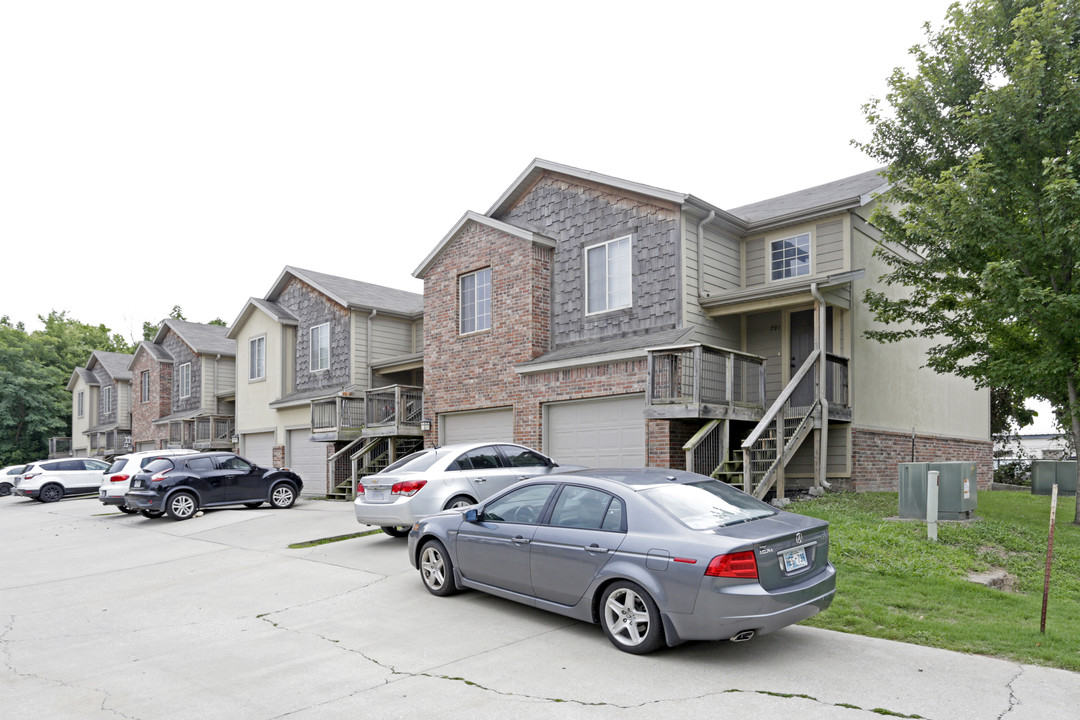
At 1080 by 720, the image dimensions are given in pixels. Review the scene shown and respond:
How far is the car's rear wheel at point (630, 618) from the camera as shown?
5.67 meters

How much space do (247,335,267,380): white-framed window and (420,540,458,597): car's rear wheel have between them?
68.2 feet

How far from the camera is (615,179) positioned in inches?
642

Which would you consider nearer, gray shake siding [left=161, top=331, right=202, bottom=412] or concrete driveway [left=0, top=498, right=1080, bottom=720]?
concrete driveway [left=0, top=498, right=1080, bottom=720]

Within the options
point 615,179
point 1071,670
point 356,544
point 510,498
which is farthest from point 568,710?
point 615,179

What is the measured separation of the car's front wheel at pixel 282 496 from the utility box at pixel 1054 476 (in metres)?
17.4

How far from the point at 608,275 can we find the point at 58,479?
20955 millimetres

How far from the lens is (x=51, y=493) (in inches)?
1014

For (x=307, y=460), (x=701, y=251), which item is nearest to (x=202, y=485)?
(x=307, y=460)

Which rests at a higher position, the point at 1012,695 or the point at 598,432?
the point at 598,432

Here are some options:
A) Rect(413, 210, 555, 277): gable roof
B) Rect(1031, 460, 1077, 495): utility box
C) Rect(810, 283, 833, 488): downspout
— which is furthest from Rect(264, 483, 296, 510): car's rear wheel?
Rect(1031, 460, 1077, 495): utility box

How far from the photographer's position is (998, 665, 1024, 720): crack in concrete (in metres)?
4.61

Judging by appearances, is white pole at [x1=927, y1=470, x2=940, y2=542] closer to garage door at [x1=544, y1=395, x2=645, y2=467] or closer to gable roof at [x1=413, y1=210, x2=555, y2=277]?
garage door at [x1=544, y1=395, x2=645, y2=467]

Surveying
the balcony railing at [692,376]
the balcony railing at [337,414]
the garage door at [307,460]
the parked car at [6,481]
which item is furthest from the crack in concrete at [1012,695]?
the parked car at [6,481]

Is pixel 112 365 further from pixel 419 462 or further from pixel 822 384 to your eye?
pixel 822 384
